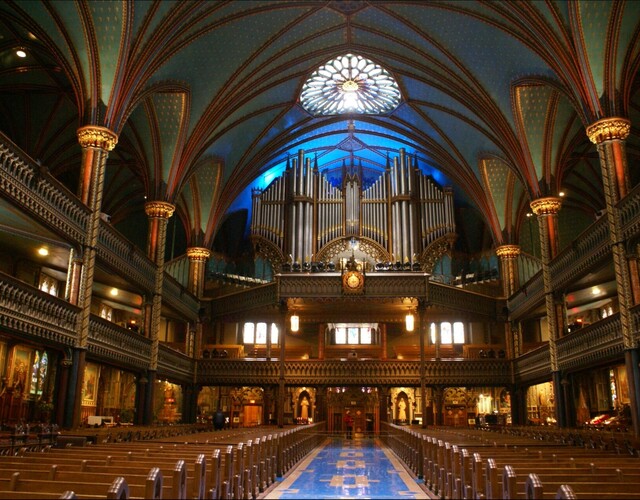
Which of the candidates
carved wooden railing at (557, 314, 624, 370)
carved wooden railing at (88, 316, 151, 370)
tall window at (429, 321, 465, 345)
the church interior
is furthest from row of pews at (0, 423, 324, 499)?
tall window at (429, 321, 465, 345)

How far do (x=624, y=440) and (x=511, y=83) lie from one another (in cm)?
1392

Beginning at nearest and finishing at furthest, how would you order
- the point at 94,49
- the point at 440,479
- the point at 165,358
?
the point at 440,479 < the point at 94,49 < the point at 165,358

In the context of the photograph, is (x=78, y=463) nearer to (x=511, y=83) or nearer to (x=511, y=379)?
(x=511, y=83)

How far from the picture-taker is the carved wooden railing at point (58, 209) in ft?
44.8

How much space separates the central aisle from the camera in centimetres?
964

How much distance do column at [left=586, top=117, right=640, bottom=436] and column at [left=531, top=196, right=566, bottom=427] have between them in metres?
5.21

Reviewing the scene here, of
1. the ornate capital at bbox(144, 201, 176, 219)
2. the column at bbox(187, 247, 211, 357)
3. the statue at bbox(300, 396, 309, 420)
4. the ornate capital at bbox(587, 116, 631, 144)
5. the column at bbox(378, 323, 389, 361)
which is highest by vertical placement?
the ornate capital at bbox(587, 116, 631, 144)

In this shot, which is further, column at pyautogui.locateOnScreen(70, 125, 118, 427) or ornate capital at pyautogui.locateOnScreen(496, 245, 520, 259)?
ornate capital at pyautogui.locateOnScreen(496, 245, 520, 259)

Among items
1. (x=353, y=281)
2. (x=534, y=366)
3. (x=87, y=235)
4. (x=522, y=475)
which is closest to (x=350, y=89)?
(x=353, y=281)

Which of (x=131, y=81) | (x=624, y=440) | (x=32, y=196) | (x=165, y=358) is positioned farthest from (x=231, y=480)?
(x=165, y=358)

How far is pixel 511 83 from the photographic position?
70.9 ft

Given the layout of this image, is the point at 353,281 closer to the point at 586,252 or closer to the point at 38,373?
the point at 586,252

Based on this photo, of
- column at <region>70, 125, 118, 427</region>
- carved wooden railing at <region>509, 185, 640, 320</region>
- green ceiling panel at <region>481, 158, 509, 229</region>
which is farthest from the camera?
green ceiling panel at <region>481, 158, 509, 229</region>

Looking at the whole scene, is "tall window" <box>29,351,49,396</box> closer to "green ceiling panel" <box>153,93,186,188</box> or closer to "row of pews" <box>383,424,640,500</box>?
"green ceiling panel" <box>153,93,186,188</box>
